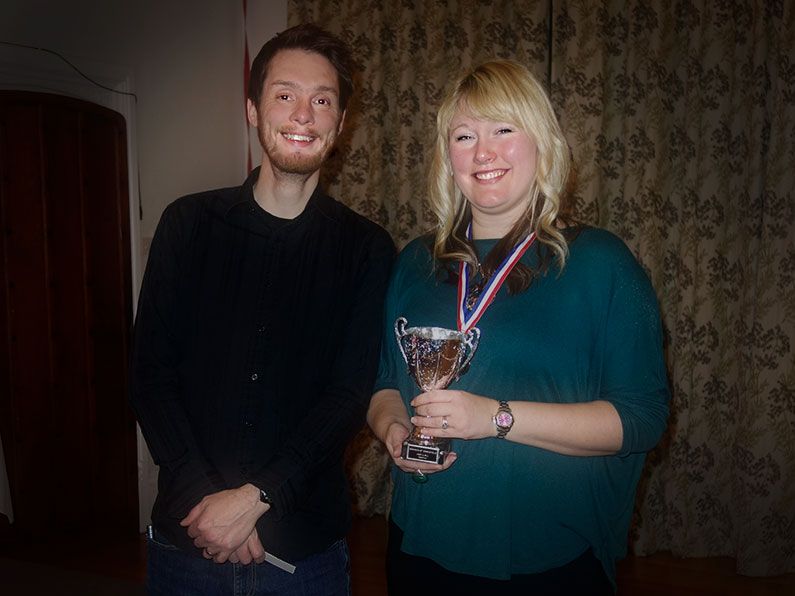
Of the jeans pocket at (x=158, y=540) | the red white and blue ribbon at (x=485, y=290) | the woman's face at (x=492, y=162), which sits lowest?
the jeans pocket at (x=158, y=540)

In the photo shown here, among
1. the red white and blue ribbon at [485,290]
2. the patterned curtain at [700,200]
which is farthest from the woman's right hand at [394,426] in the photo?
the patterned curtain at [700,200]

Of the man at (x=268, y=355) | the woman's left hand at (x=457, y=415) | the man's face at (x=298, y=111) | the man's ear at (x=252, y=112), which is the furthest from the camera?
the man's ear at (x=252, y=112)

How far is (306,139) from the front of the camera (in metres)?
1.63

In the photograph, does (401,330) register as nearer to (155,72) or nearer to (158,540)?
(158,540)

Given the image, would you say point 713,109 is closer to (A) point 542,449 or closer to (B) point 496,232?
(B) point 496,232

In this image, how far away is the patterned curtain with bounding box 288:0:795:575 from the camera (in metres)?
3.66

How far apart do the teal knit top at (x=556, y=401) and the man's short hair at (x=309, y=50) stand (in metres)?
0.73

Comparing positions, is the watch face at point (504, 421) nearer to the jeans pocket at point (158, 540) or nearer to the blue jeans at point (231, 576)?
the blue jeans at point (231, 576)

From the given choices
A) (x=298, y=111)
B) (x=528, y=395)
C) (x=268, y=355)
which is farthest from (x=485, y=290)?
(x=298, y=111)

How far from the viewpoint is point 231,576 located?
1556 millimetres

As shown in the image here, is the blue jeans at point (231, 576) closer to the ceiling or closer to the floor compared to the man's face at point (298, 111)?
closer to the floor

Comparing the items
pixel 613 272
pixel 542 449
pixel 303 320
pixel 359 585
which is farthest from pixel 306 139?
pixel 359 585

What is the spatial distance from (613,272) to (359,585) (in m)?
2.59

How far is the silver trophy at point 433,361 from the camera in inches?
53.2
